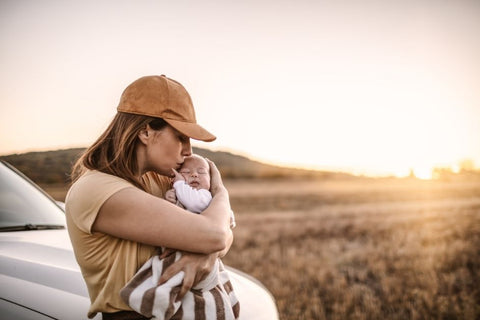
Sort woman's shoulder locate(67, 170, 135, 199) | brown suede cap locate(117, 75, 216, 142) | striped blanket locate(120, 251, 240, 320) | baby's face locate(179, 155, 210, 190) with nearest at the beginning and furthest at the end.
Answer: striped blanket locate(120, 251, 240, 320)
woman's shoulder locate(67, 170, 135, 199)
brown suede cap locate(117, 75, 216, 142)
baby's face locate(179, 155, 210, 190)

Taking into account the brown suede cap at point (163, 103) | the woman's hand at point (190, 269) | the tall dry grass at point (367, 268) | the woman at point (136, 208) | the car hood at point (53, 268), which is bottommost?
the tall dry grass at point (367, 268)

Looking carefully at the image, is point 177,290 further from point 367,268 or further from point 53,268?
point 367,268

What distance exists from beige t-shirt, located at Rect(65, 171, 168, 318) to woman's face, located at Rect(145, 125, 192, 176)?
208 mm

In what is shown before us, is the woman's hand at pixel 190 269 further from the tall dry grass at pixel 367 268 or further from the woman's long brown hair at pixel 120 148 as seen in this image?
the tall dry grass at pixel 367 268

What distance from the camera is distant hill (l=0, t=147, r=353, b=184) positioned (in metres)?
3.74

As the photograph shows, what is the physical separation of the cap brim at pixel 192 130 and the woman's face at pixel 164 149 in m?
0.06

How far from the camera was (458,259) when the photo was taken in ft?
26.3

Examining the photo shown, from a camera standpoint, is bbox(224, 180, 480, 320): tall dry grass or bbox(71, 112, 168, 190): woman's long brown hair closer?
bbox(71, 112, 168, 190): woman's long brown hair

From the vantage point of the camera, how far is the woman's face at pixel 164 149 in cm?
202

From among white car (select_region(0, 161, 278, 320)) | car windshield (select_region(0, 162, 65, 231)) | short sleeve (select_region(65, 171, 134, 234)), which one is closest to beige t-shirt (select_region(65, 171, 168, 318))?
short sleeve (select_region(65, 171, 134, 234))

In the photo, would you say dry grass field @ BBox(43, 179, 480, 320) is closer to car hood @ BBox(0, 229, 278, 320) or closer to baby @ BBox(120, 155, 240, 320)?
car hood @ BBox(0, 229, 278, 320)

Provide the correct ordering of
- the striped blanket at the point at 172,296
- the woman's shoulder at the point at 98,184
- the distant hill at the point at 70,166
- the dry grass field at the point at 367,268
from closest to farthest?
the striped blanket at the point at 172,296, the woman's shoulder at the point at 98,184, the distant hill at the point at 70,166, the dry grass field at the point at 367,268

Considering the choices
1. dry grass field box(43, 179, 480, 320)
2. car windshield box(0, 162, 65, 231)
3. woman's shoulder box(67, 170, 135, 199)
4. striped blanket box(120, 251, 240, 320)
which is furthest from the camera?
dry grass field box(43, 179, 480, 320)

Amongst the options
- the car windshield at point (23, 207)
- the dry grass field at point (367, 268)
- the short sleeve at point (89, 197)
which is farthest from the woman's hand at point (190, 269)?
the dry grass field at point (367, 268)
